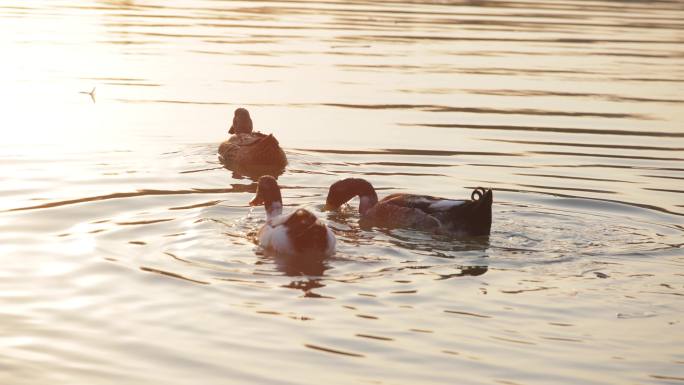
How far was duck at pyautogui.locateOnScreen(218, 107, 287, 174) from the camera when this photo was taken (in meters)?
16.8

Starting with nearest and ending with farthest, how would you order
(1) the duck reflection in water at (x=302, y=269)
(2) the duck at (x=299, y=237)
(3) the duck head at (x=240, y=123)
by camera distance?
(1) the duck reflection in water at (x=302, y=269) → (2) the duck at (x=299, y=237) → (3) the duck head at (x=240, y=123)

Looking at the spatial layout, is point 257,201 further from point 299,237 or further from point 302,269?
point 302,269

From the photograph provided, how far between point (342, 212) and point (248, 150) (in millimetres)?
3033

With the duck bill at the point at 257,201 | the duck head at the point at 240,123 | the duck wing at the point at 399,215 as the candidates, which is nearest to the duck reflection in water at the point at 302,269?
the duck bill at the point at 257,201

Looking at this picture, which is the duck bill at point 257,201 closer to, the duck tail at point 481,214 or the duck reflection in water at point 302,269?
Result: the duck reflection in water at point 302,269

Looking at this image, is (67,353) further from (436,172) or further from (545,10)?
(545,10)

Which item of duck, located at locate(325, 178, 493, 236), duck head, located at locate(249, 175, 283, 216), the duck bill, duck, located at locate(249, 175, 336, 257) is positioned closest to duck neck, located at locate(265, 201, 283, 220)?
duck head, located at locate(249, 175, 283, 216)

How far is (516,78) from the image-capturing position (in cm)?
2452

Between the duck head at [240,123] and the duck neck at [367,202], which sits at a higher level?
the duck head at [240,123]

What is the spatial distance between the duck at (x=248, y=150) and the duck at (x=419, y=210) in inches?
97.1

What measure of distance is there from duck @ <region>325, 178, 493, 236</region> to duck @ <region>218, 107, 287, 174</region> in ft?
8.09

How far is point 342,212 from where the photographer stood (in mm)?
14469

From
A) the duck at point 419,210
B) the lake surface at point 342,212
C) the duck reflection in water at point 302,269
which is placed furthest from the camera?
the duck at point 419,210

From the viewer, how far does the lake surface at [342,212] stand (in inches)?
359
